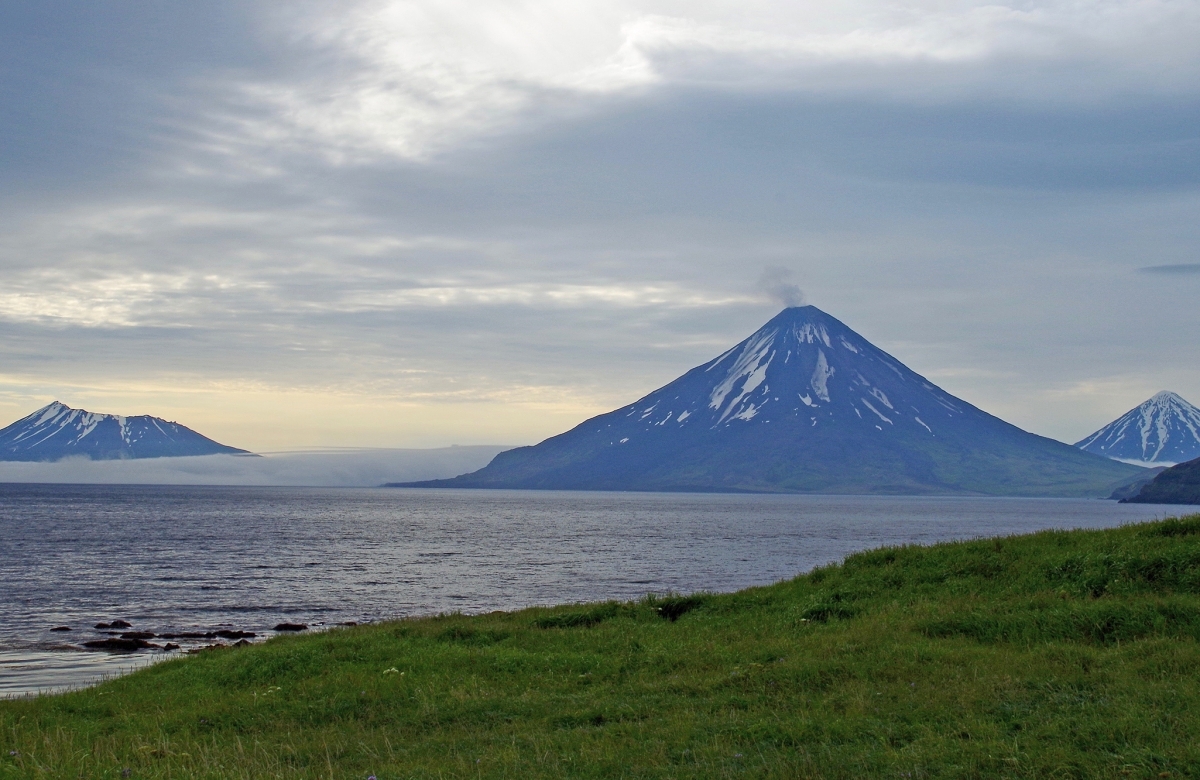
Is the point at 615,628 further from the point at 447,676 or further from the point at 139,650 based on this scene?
the point at 139,650

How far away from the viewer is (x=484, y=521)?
149 metres

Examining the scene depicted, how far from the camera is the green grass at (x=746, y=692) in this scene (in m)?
11.1

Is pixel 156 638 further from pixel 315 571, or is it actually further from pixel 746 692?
pixel 746 692

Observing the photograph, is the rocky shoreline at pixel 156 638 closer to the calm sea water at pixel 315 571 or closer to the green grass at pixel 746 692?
the calm sea water at pixel 315 571

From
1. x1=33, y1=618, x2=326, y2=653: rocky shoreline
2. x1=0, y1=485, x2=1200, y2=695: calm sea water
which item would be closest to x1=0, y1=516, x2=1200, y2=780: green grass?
x1=33, y1=618, x2=326, y2=653: rocky shoreline

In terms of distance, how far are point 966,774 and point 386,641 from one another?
50.1 ft

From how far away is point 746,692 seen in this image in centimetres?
1516

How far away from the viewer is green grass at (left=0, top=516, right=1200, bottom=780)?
11133 millimetres

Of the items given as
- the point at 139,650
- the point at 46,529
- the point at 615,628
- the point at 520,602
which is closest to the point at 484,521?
the point at 46,529

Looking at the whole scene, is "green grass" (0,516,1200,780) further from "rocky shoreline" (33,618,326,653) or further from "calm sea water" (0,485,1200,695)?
"calm sea water" (0,485,1200,695)

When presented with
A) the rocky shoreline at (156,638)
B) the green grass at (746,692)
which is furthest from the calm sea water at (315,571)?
the green grass at (746,692)

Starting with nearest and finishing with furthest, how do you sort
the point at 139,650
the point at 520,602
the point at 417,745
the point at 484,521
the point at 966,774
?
1. the point at 966,774
2. the point at 417,745
3. the point at 139,650
4. the point at 520,602
5. the point at 484,521

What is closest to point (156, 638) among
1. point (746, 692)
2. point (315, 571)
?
point (315, 571)

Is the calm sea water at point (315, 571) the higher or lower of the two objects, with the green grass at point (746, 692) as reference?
lower
